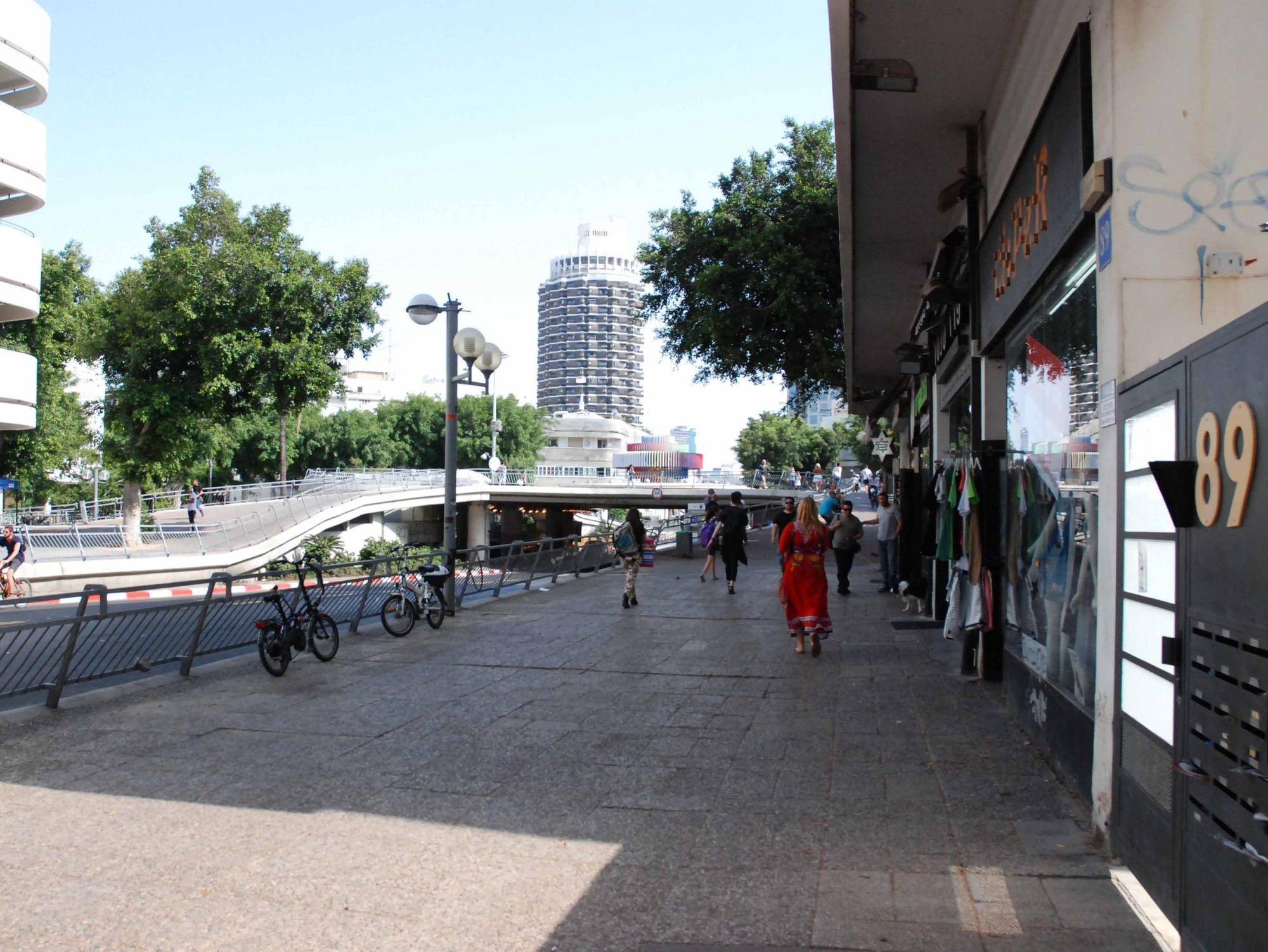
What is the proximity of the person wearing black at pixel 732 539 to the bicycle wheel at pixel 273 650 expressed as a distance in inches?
349

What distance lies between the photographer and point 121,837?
5.32 m

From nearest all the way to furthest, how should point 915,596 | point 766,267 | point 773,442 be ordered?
point 915,596
point 766,267
point 773,442

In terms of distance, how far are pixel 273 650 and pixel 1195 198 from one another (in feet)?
27.8

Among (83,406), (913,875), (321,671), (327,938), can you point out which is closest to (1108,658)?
(913,875)

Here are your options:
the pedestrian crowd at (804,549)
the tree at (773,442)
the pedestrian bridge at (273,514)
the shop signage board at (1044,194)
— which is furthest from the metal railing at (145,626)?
the tree at (773,442)

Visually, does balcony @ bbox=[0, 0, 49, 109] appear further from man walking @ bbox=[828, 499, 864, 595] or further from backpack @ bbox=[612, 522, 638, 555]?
man walking @ bbox=[828, 499, 864, 595]

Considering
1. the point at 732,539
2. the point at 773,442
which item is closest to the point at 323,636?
the point at 732,539

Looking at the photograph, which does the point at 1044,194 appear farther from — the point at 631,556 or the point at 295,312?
the point at 295,312

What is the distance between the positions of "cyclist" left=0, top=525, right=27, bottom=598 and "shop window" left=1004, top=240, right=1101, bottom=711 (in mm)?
20119

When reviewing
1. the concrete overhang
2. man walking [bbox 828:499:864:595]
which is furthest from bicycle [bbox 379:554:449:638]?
the concrete overhang

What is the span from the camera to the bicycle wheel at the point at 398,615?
42.1 feet

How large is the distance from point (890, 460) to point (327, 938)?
25.3m

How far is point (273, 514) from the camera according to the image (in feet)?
120

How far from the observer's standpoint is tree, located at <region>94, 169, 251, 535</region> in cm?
3319
